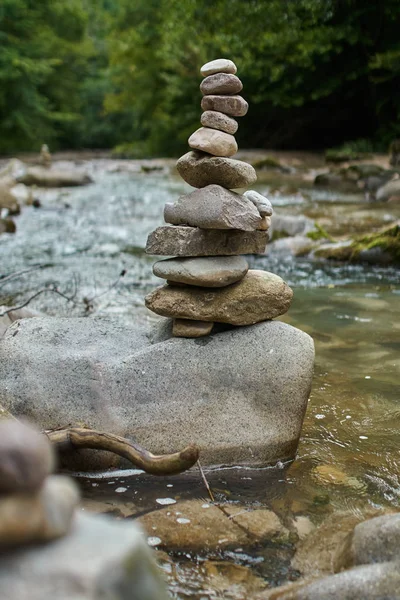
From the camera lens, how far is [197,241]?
4.11m

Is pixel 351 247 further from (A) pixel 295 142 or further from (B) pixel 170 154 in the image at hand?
(B) pixel 170 154

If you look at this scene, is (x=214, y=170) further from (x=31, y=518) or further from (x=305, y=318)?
Answer: (x=305, y=318)

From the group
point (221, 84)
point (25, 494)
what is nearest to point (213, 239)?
point (221, 84)

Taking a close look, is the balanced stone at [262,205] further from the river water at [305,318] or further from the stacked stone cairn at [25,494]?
the stacked stone cairn at [25,494]

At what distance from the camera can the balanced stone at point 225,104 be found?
13.4 feet

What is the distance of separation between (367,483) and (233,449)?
737 millimetres

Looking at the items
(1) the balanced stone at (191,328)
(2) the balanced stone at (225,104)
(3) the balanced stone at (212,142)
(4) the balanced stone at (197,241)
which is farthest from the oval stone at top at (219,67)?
(1) the balanced stone at (191,328)

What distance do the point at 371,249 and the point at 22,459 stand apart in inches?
328

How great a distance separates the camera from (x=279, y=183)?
17547 millimetres

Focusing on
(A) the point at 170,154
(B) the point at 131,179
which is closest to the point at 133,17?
(A) the point at 170,154

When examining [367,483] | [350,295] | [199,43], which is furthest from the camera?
[199,43]

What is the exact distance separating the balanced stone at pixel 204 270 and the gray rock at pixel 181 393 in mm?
363

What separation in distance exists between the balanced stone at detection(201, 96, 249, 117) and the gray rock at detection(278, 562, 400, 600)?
2.65 meters

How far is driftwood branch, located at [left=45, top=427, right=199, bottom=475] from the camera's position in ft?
10.7
